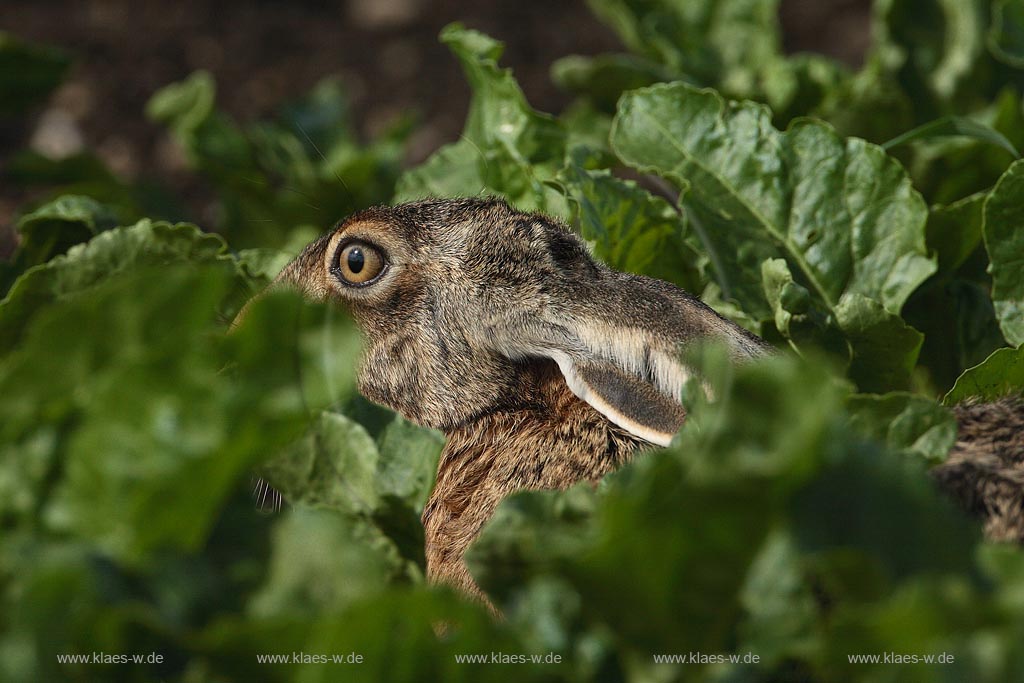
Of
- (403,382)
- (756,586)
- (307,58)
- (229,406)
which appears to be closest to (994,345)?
(403,382)

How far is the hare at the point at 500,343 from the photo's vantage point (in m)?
2.80

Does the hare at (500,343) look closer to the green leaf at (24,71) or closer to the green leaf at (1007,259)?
the green leaf at (1007,259)

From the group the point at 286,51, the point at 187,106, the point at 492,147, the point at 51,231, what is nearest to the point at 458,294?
the point at 492,147

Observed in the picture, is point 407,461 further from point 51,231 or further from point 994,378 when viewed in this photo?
point 51,231

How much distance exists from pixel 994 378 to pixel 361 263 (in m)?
1.70

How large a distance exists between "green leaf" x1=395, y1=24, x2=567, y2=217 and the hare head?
0.52 metres

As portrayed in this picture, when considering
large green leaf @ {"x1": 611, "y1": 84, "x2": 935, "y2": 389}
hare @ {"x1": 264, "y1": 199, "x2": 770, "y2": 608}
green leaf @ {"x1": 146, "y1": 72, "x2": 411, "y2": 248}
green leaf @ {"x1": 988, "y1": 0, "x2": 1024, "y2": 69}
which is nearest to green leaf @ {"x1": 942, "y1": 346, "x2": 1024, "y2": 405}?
large green leaf @ {"x1": 611, "y1": 84, "x2": 935, "y2": 389}

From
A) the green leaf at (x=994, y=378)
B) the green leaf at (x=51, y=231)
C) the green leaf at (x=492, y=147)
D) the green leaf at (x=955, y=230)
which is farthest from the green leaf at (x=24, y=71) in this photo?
the green leaf at (x=994, y=378)

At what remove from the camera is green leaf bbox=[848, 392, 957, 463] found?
227cm

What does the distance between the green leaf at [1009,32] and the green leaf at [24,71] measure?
141 inches

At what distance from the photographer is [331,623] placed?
1.57 m

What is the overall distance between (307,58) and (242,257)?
4.66 meters

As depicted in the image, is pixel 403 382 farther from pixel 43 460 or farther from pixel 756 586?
pixel 756 586


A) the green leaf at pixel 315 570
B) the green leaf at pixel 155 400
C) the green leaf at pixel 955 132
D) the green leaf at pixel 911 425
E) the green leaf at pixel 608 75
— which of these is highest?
the green leaf at pixel 155 400
